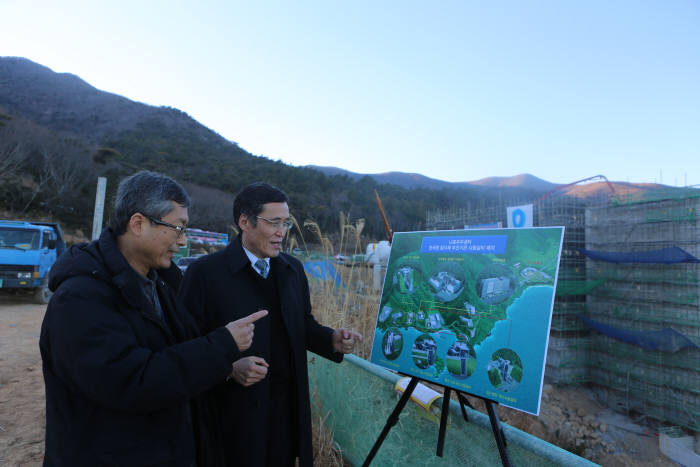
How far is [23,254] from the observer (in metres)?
8.59

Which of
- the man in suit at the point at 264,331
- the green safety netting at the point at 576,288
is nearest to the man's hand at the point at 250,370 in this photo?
the man in suit at the point at 264,331

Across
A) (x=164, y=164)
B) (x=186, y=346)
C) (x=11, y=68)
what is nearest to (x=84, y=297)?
(x=186, y=346)

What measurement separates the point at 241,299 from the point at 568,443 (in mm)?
8053

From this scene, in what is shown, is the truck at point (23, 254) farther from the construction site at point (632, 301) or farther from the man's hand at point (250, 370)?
the construction site at point (632, 301)

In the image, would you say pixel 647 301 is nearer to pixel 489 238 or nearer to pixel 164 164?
pixel 489 238

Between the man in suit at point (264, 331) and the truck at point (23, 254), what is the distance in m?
9.00

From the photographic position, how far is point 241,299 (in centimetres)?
168

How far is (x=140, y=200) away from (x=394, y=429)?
5.89 ft

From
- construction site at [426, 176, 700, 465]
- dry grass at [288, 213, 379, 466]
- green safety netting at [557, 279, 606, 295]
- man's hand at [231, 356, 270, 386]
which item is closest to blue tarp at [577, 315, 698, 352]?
construction site at [426, 176, 700, 465]

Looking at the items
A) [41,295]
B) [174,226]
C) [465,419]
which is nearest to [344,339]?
[465,419]

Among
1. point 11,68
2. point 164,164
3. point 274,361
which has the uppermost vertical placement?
point 11,68

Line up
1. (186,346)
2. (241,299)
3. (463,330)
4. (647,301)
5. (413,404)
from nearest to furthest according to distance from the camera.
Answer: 1. (186,346)
2. (463,330)
3. (241,299)
4. (413,404)
5. (647,301)

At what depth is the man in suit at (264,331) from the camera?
1.56 meters

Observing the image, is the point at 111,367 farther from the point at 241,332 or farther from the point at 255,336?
the point at 255,336
